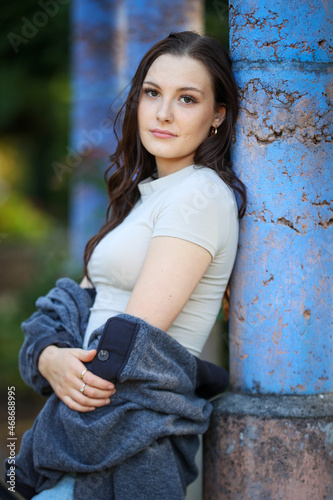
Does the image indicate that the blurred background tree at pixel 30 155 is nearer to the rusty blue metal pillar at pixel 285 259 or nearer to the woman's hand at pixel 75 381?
the rusty blue metal pillar at pixel 285 259

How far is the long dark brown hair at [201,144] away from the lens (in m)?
2.12

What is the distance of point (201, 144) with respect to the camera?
221cm

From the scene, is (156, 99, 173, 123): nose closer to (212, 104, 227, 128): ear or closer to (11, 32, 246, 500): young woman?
(11, 32, 246, 500): young woman

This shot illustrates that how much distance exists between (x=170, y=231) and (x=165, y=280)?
0.49 feet

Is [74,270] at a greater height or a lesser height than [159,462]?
lesser

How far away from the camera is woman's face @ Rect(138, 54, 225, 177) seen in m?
2.14

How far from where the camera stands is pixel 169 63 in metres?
2.18

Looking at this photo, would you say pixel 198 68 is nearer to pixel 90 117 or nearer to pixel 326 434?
pixel 326 434

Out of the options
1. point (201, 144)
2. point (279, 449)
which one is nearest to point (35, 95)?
point (201, 144)

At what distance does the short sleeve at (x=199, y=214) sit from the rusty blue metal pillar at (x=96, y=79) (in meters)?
2.46

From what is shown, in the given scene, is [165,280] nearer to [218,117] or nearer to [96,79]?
[218,117]

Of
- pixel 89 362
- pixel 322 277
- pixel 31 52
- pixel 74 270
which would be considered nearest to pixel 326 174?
pixel 322 277

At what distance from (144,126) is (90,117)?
3.06 meters

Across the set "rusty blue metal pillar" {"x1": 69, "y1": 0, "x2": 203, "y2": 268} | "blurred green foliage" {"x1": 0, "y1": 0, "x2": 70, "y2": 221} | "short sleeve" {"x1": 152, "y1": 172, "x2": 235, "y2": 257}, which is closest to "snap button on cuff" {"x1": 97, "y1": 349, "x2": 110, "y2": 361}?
"short sleeve" {"x1": 152, "y1": 172, "x2": 235, "y2": 257}
